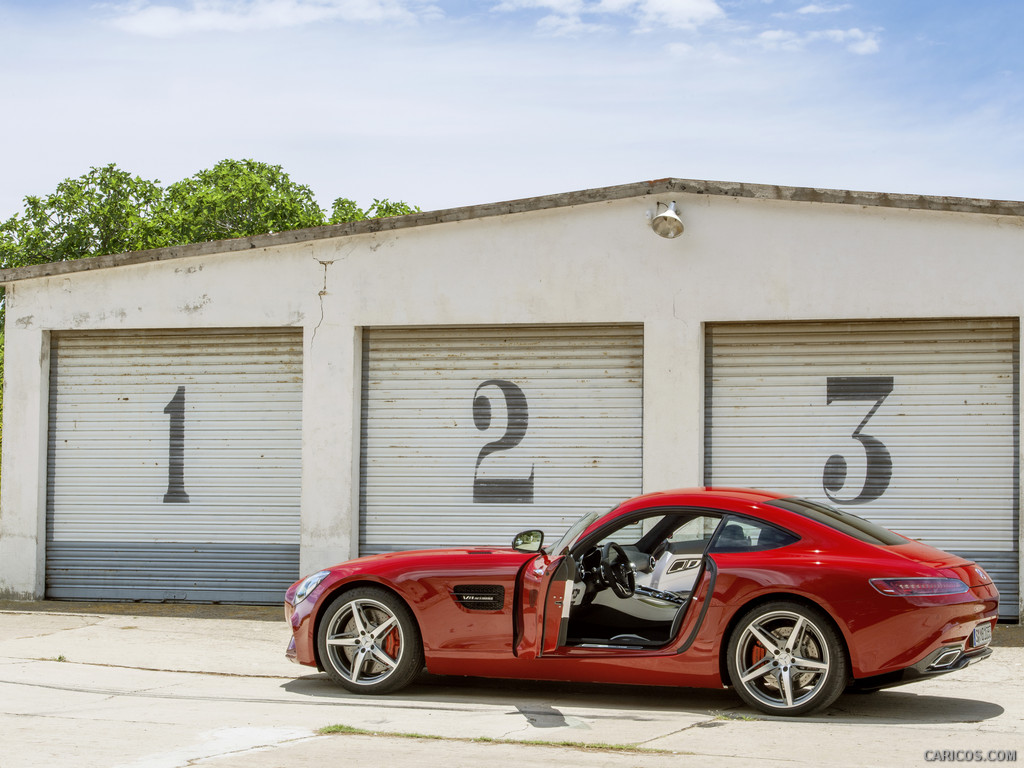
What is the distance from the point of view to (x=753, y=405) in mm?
11703

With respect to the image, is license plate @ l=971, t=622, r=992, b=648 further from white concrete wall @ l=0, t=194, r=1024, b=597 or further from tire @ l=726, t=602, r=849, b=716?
white concrete wall @ l=0, t=194, r=1024, b=597

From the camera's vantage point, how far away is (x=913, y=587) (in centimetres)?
642

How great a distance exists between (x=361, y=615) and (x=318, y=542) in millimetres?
4925

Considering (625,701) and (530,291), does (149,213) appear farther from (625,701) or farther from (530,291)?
(625,701)

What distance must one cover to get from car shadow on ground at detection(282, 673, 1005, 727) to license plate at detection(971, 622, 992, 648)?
1.50ft

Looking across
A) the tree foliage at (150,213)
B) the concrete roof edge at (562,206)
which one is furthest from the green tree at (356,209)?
the concrete roof edge at (562,206)

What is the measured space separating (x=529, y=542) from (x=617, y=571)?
0.58 meters

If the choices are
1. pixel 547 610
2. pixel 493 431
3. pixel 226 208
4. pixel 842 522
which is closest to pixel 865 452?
pixel 493 431

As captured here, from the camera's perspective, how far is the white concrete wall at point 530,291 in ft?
36.9

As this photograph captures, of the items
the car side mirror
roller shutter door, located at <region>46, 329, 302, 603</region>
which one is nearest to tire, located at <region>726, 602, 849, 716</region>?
the car side mirror

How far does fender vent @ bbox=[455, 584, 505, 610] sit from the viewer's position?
7.15 m

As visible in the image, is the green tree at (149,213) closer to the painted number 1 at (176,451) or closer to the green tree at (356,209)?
the green tree at (356,209)

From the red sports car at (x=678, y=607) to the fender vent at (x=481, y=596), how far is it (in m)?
0.01

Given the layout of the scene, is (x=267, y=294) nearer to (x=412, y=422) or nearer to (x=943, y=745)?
(x=412, y=422)
